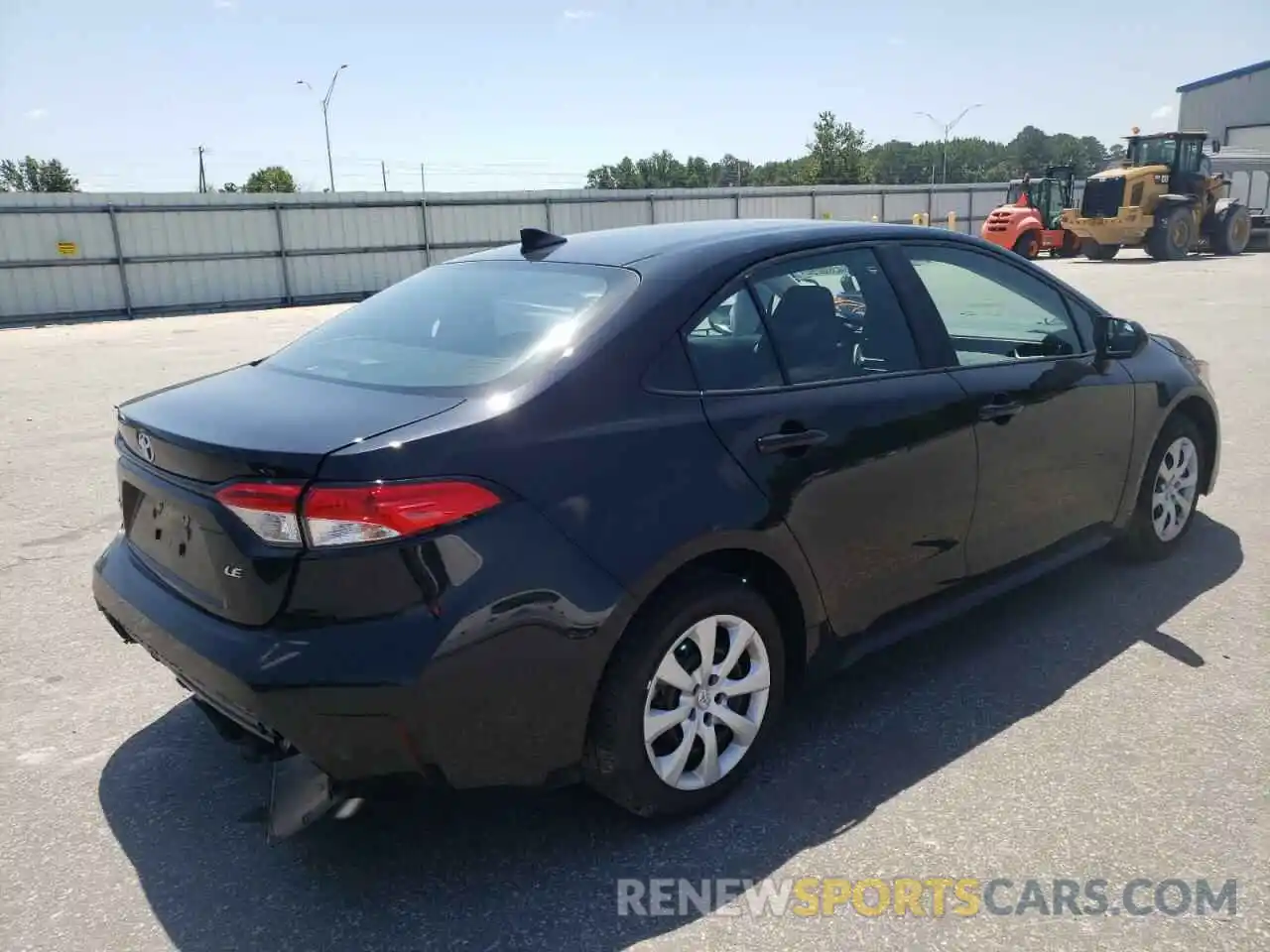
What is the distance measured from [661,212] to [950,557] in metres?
26.8

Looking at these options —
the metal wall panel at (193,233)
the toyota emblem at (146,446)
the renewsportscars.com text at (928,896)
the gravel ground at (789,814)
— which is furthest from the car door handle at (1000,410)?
the metal wall panel at (193,233)

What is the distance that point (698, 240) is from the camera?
3.13 m

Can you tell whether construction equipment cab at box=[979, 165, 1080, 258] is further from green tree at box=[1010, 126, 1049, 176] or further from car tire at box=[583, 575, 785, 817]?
green tree at box=[1010, 126, 1049, 176]

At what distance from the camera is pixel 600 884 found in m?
2.53

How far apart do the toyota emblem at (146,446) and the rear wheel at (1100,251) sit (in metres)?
28.0

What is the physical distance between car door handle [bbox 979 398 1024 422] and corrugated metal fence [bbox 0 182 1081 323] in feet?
65.7

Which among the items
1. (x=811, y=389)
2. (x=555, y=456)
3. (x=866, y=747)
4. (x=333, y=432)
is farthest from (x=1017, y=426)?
(x=333, y=432)

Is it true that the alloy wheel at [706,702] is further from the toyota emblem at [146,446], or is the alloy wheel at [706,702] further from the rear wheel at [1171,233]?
the rear wheel at [1171,233]

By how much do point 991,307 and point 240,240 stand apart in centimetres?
2234

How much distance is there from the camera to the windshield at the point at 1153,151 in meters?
25.8

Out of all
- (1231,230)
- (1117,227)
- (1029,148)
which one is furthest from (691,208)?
(1029,148)

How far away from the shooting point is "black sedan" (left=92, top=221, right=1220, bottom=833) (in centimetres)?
224

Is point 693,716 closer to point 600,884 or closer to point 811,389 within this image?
point 600,884

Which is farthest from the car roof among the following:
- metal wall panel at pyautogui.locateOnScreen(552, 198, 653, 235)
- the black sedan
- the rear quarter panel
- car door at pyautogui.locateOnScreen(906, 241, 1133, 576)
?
metal wall panel at pyautogui.locateOnScreen(552, 198, 653, 235)
